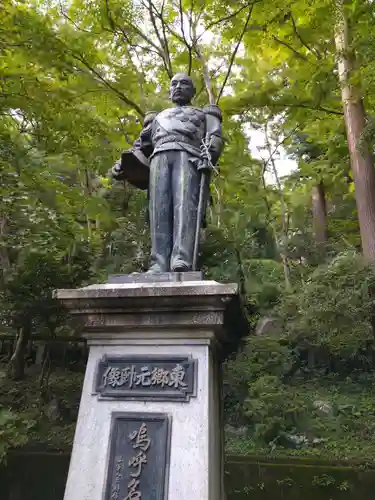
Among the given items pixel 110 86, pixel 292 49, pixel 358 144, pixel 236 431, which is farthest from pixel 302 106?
pixel 236 431

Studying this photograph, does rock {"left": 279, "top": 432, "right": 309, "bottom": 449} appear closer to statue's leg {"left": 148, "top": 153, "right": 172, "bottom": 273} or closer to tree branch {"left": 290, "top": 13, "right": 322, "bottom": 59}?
statue's leg {"left": 148, "top": 153, "right": 172, "bottom": 273}

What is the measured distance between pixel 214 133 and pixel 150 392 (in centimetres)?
233

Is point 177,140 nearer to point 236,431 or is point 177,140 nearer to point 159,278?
point 159,278

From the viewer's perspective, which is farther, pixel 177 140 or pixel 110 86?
pixel 110 86

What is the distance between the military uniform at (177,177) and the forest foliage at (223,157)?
3333 mm

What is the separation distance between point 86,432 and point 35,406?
20.5ft

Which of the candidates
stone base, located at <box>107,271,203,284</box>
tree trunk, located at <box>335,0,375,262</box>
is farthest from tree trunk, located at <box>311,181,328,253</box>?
stone base, located at <box>107,271,203,284</box>

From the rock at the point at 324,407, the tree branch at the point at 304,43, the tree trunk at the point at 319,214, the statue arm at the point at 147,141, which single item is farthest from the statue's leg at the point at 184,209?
the tree trunk at the point at 319,214

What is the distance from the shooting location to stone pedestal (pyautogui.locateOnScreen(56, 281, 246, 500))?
2.71 metres

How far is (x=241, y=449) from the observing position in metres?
7.81

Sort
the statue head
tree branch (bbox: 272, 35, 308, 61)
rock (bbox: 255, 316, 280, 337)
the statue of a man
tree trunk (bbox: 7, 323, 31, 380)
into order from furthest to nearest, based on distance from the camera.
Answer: rock (bbox: 255, 316, 280, 337)
tree trunk (bbox: 7, 323, 31, 380)
tree branch (bbox: 272, 35, 308, 61)
the statue head
the statue of a man

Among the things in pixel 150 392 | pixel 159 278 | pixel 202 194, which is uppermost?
pixel 202 194

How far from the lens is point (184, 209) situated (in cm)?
366

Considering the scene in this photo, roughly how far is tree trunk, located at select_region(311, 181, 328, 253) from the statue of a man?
963 centimetres
